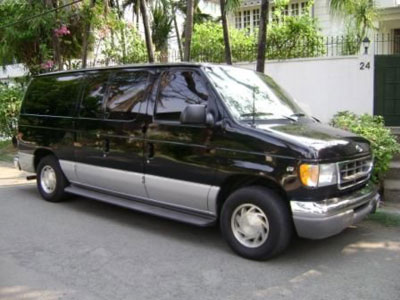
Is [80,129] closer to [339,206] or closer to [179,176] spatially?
[179,176]

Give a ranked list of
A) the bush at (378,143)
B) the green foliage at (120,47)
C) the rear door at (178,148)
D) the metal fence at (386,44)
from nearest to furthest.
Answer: the rear door at (178,148) → the bush at (378,143) → the metal fence at (386,44) → the green foliage at (120,47)

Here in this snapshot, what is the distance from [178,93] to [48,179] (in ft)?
10.3

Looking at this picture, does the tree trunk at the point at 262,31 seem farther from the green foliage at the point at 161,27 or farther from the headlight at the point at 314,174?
the green foliage at the point at 161,27

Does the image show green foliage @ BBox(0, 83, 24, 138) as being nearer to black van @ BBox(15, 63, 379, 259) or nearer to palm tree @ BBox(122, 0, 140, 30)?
palm tree @ BBox(122, 0, 140, 30)

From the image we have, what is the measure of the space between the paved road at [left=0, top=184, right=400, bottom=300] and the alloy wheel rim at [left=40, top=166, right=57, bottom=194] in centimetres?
105

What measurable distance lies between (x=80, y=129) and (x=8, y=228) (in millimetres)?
1643

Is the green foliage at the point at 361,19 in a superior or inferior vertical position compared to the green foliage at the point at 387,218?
superior

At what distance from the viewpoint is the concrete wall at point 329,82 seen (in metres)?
11.0

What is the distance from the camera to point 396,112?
37.1 ft

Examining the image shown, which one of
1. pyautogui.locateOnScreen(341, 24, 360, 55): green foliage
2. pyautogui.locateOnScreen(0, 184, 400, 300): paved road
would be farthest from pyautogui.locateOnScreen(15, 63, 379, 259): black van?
pyautogui.locateOnScreen(341, 24, 360, 55): green foliage

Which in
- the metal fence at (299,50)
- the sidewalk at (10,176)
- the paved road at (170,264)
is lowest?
the paved road at (170,264)

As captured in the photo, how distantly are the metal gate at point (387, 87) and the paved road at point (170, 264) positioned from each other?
5.65 m

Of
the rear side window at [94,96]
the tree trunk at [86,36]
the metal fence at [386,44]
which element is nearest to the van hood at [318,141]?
the rear side window at [94,96]

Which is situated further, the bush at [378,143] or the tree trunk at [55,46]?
the tree trunk at [55,46]
